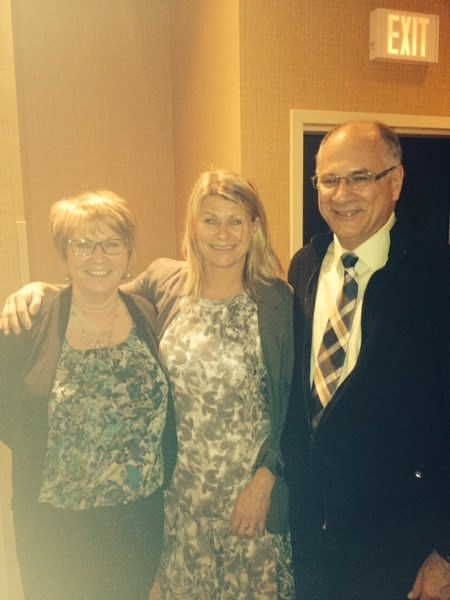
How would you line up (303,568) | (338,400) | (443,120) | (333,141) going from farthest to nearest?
(443,120), (303,568), (333,141), (338,400)

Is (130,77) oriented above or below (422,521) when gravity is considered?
above

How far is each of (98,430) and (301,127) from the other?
1672 millimetres

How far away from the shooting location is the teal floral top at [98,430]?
146 centimetres

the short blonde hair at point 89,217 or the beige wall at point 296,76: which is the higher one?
the beige wall at point 296,76

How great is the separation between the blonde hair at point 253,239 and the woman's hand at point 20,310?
483 mm

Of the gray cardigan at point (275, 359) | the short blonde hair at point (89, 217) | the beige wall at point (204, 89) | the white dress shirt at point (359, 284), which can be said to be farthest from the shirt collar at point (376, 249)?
the beige wall at point (204, 89)

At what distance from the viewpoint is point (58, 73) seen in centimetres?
283

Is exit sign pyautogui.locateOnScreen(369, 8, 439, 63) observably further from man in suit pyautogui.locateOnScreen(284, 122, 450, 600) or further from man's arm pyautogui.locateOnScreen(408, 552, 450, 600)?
man's arm pyautogui.locateOnScreen(408, 552, 450, 600)

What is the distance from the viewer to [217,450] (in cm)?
159

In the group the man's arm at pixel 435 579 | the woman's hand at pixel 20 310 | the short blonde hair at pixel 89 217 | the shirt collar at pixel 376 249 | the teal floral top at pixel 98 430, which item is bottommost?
the man's arm at pixel 435 579

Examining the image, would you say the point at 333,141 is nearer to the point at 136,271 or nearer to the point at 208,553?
the point at 208,553

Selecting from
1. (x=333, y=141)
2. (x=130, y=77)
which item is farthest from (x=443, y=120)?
(x=130, y=77)

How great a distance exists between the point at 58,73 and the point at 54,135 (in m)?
0.34

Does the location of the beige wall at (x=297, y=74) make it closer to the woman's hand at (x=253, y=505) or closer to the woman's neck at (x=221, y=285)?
the woman's neck at (x=221, y=285)
